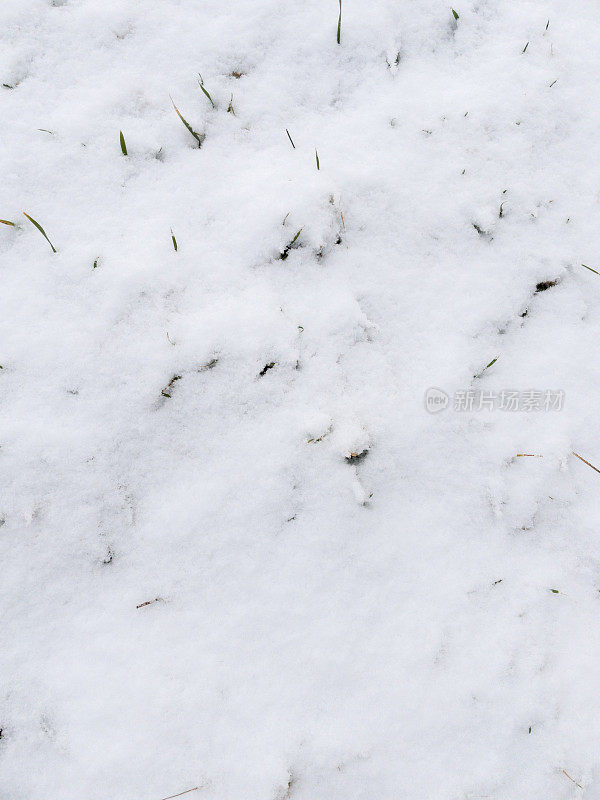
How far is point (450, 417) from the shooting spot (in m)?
1.47

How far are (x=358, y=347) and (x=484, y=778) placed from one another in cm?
125

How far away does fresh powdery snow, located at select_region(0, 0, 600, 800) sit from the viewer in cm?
133

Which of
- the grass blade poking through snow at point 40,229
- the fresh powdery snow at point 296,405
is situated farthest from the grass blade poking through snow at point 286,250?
the grass blade poking through snow at point 40,229

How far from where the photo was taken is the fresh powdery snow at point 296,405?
1.33 meters

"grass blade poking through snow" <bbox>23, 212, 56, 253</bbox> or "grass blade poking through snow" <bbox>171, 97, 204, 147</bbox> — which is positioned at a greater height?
"grass blade poking through snow" <bbox>171, 97, 204, 147</bbox>

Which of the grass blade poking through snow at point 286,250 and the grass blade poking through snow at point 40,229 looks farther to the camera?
the grass blade poking through snow at point 286,250

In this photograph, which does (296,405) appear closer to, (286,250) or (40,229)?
(286,250)

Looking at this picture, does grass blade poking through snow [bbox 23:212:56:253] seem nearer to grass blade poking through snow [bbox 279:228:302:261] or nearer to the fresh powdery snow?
the fresh powdery snow

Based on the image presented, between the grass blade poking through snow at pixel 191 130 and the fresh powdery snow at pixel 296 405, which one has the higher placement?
the grass blade poking through snow at pixel 191 130

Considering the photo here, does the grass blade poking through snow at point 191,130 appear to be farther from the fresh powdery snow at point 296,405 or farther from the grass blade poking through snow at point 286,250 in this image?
the grass blade poking through snow at point 286,250

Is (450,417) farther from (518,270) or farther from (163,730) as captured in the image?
(163,730)

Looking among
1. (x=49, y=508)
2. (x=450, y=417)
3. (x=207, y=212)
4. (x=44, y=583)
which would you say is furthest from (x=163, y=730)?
(x=207, y=212)

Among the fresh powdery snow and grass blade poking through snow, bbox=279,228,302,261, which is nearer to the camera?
the fresh powdery snow

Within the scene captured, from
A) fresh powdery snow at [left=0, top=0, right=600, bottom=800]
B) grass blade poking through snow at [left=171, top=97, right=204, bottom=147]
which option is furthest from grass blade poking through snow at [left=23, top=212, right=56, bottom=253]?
grass blade poking through snow at [left=171, top=97, right=204, bottom=147]
